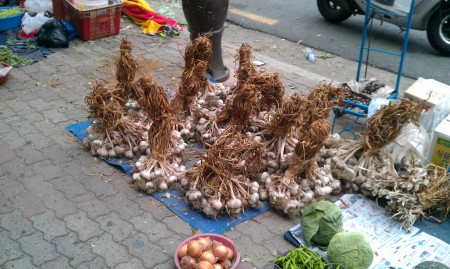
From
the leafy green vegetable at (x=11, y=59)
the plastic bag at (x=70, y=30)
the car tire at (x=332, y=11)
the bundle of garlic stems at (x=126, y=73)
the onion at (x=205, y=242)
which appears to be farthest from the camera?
the car tire at (x=332, y=11)

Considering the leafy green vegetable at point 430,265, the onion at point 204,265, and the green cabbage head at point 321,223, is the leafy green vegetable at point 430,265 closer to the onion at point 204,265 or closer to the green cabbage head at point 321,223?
the green cabbage head at point 321,223

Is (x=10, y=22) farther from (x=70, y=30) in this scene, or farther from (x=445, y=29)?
(x=445, y=29)

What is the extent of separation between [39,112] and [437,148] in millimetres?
3967

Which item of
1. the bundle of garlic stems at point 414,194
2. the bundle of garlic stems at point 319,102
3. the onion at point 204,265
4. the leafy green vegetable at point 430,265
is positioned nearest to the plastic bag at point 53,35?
the bundle of garlic stems at point 319,102

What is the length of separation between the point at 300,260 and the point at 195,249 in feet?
2.32

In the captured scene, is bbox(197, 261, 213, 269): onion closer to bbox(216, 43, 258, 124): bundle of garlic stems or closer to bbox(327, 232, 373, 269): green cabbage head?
bbox(327, 232, 373, 269): green cabbage head

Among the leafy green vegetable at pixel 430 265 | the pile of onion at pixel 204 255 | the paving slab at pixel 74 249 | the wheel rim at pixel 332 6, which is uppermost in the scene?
the wheel rim at pixel 332 6

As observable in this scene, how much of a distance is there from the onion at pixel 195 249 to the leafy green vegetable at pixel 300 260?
53cm

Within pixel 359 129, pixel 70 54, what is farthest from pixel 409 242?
pixel 70 54

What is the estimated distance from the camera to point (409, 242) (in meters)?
3.69

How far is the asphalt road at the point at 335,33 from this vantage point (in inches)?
269

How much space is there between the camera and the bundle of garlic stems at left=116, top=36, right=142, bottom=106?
14.9 ft

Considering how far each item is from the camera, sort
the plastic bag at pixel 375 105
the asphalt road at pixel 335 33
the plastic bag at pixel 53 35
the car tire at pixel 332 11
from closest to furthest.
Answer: the plastic bag at pixel 375 105, the plastic bag at pixel 53 35, the asphalt road at pixel 335 33, the car tire at pixel 332 11

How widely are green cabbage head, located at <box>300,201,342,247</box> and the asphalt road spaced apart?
344 cm
